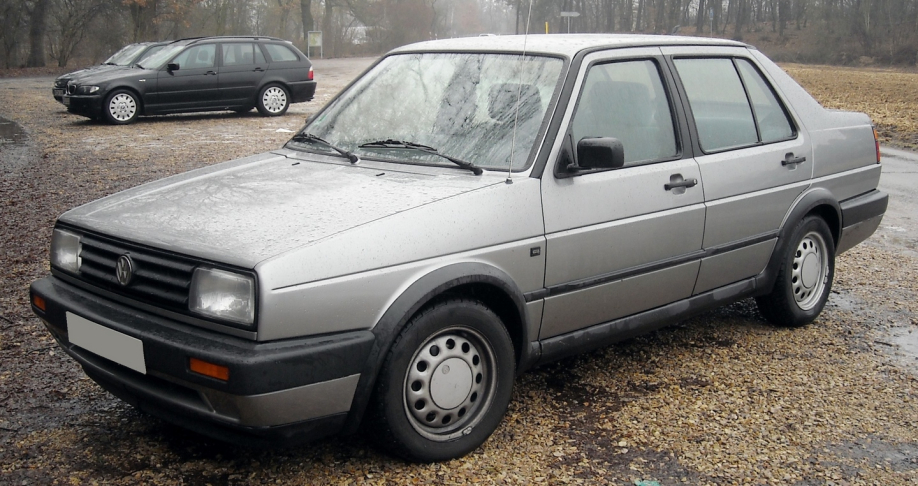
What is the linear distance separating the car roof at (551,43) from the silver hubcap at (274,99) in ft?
46.4

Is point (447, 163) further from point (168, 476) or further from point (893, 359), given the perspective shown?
point (893, 359)

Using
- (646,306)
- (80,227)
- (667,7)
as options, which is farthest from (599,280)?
(667,7)

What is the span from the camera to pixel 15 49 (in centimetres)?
3400

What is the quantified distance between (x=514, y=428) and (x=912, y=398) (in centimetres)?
198

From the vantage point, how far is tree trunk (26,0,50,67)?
33.3 metres

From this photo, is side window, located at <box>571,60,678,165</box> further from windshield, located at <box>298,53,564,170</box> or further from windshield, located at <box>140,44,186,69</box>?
windshield, located at <box>140,44,186,69</box>

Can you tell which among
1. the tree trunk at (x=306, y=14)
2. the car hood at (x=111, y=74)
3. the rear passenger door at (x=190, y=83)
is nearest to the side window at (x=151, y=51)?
the car hood at (x=111, y=74)

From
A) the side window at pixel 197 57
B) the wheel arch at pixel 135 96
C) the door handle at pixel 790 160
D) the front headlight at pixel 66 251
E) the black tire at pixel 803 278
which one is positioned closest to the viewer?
the front headlight at pixel 66 251

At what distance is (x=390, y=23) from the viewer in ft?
201

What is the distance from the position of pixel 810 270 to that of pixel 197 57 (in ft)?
47.8

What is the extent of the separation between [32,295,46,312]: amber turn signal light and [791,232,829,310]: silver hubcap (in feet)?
13.0

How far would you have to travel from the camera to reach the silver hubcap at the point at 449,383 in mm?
3215

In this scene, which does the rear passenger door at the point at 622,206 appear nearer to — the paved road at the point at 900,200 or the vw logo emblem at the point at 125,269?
the vw logo emblem at the point at 125,269

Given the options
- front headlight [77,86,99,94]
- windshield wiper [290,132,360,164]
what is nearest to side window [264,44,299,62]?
front headlight [77,86,99,94]
